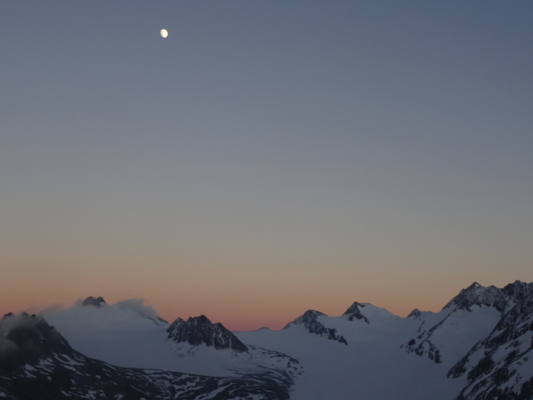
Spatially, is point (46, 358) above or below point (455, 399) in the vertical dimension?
above

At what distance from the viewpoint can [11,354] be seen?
181000 millimetres

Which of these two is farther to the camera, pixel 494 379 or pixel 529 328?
pixel 529 328

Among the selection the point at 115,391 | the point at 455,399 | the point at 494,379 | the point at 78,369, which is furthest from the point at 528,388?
the point at 78,369

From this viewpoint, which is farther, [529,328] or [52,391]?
[529,328]

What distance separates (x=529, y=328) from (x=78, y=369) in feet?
583

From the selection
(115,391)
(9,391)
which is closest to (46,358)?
(115,391)

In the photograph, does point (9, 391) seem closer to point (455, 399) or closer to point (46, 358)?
point (46, 358)

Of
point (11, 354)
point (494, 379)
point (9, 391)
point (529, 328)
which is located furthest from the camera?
point (529, 328)

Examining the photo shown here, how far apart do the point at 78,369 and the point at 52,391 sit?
1269 inches

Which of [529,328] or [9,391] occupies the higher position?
[529,328]

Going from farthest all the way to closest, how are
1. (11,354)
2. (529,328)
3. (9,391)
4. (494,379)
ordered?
(529,328) < (11,354) < (494,379) < (9,391)

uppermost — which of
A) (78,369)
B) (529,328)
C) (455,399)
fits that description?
(529,328)

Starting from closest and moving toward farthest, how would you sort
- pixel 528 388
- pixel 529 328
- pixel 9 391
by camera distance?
pixel 528 388
pixel 9 391
pixel 529 328

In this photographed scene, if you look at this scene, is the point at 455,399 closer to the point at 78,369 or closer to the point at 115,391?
the point at 115,391
